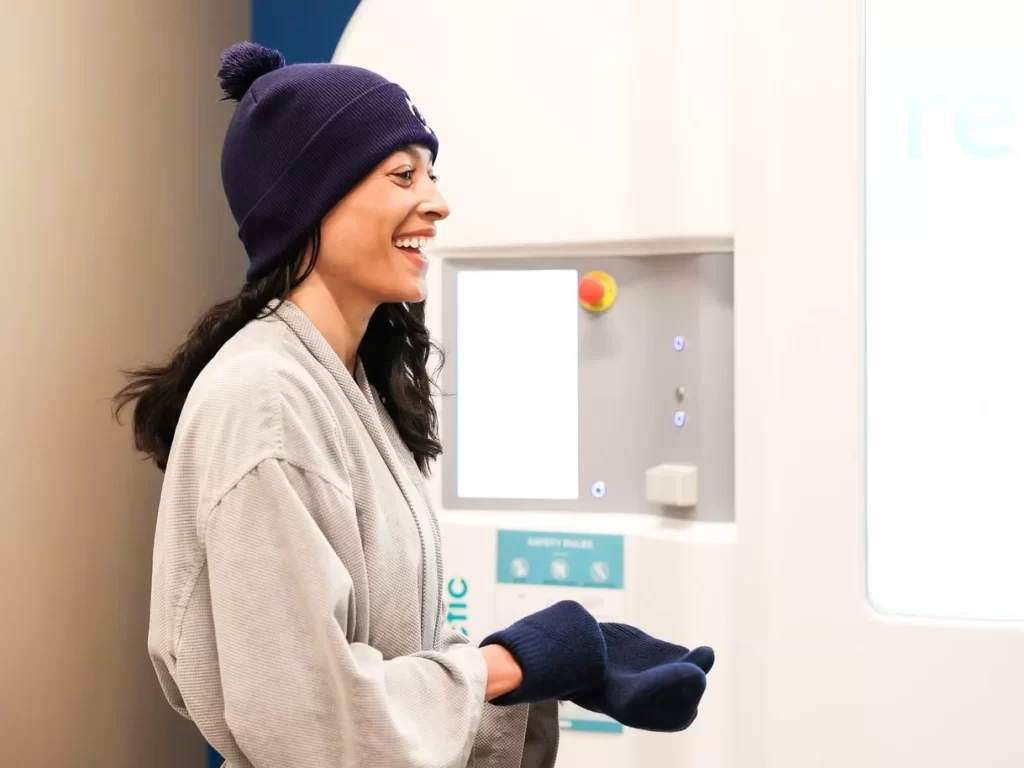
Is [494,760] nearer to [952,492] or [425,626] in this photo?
[425,626]

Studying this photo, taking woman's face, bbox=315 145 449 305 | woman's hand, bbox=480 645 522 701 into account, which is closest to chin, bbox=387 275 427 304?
woman's face, bbox=315 145 449 305

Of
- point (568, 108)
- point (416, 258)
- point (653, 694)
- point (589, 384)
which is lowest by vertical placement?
point (653, 694)

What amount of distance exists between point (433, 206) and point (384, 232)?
0.19ft

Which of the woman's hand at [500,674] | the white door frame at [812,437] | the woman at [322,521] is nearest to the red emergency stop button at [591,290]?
the white door frame at [812,437]

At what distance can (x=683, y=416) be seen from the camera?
4.93 ft

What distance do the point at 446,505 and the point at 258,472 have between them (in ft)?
2.56

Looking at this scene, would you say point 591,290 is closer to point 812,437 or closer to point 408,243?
point 812,437

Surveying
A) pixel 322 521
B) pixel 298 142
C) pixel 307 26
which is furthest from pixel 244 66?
pixel 307 26

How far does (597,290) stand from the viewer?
5.01ft

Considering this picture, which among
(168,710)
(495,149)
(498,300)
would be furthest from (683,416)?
(168,710)

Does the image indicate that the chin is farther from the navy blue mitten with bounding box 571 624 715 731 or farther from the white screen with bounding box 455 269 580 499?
the white screen with bounding box 455 269 580 499

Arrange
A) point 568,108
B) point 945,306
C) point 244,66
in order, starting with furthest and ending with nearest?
point 568,108 < point 945,306 < point 244,66

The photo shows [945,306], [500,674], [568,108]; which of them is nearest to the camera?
[500,674]

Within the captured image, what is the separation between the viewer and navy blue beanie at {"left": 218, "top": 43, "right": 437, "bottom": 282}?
0.98 m
